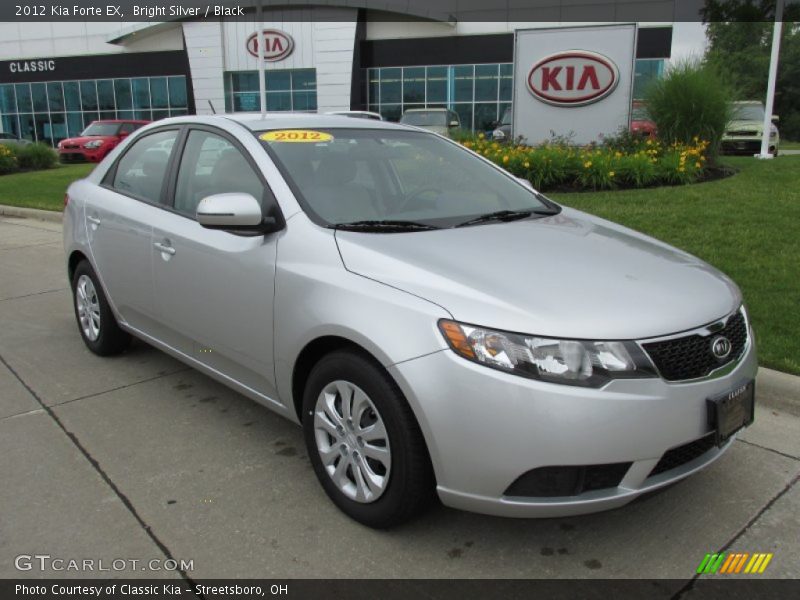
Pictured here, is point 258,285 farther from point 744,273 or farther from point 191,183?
point 744,273

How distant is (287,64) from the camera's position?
34906 mm

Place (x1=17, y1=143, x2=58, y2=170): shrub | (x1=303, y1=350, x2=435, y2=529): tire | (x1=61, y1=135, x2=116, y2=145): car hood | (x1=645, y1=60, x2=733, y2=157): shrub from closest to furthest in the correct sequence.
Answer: (x1=303, y1=350, x2=435, y2=529): tire
(x1=645, y1=60, x2=733, y2=157): shrub
(x1=17, y1=143, x2=58, y2=170): shrub
(x1=61, y1=135, x2=116, y2=145): car hood

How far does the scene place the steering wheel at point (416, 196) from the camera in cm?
333

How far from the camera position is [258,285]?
10.0ft

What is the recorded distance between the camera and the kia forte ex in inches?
89.0

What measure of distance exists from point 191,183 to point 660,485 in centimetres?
276

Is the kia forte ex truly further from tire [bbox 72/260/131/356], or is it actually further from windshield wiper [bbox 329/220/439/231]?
tire [bbox 72/260/131/356]

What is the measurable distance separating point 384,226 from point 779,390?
244 centimetres

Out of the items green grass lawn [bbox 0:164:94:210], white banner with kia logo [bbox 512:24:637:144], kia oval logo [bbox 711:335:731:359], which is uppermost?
white banner with kia logo [bbox 512:24:637:144]

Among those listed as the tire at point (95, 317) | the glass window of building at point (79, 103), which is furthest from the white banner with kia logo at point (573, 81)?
the glass window of building at point (79, 103)

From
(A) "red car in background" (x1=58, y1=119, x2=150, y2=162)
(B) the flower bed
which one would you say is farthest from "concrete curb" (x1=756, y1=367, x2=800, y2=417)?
(A) "red car in background" (x1=58, y1=119, x2=150, y2=162)

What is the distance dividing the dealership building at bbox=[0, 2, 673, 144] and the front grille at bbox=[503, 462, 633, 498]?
32.0 meters

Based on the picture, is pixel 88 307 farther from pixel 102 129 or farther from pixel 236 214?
pixel 102 129
